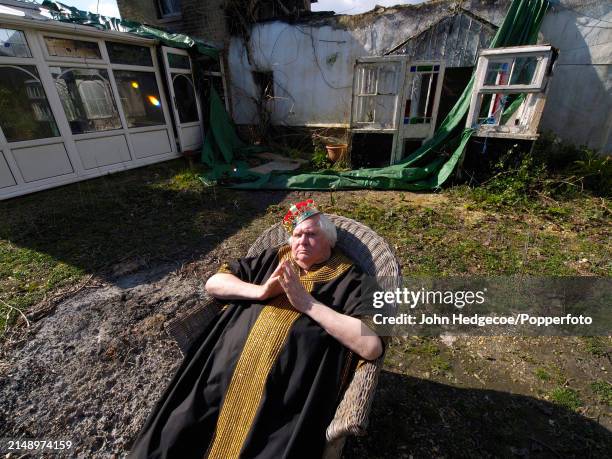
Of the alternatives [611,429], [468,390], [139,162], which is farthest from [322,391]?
[139,162]

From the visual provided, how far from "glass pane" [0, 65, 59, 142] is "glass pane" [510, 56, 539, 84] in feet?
26.0

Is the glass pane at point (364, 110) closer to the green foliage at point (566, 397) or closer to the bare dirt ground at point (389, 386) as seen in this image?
the bare dirt ground at point (389, 386)

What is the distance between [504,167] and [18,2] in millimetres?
8793

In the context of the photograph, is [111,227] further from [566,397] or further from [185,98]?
[566,397]

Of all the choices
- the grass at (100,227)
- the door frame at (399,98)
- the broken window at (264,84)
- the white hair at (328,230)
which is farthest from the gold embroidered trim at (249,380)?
the broken window at (264,84)

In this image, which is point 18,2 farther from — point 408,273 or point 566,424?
point 566,424

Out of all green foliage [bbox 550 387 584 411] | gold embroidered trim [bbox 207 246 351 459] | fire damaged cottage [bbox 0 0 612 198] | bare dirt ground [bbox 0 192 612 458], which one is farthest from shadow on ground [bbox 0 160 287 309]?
green foliage [bbox 550 387 584 411]

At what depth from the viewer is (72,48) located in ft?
18.0

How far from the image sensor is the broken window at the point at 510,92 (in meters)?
4.43

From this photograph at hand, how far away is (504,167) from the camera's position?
15.9ft

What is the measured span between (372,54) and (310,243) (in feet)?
22.2

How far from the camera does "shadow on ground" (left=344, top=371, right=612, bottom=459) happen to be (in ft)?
5.25

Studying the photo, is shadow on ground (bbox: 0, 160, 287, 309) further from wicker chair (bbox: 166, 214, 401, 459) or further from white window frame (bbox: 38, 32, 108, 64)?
white window frame (bbox: 38, 32, 108, 64)

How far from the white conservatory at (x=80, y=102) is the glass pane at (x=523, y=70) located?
692 cm
